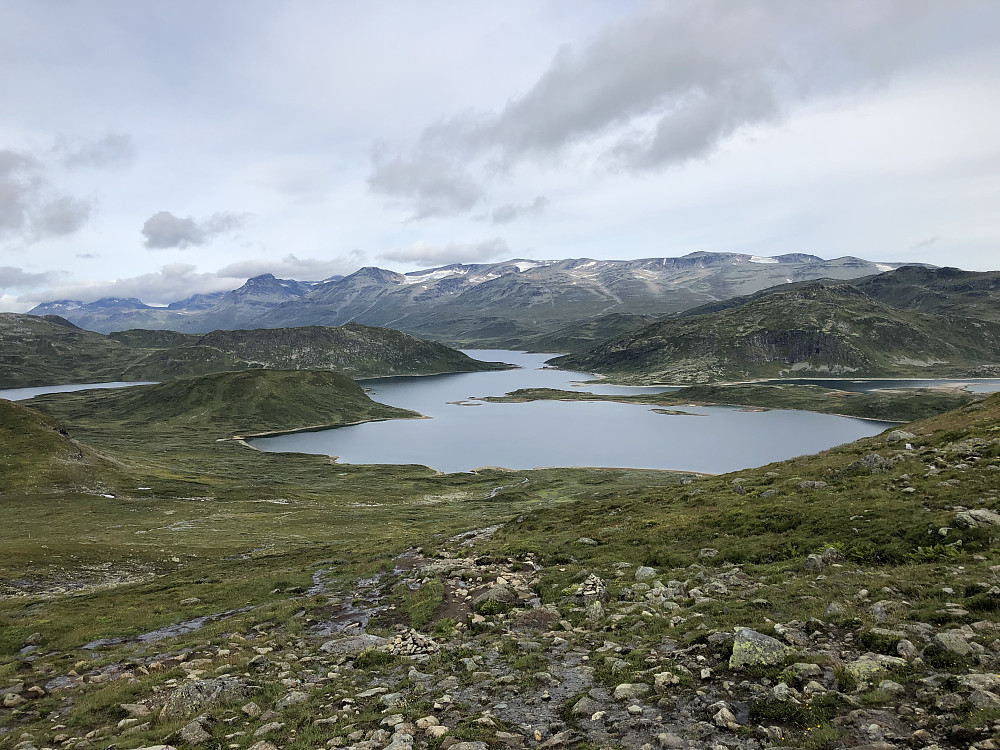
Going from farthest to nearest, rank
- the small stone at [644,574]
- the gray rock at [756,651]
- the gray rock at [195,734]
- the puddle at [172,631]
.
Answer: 1. the puddle at [172,631]
2. the small stone at [644,574]
3. the gray rock at [195,734]
4. the gray rock at [756,651]

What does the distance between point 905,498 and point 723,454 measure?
490ft

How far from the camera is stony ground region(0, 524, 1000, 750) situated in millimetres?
10844

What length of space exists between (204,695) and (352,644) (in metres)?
6.18

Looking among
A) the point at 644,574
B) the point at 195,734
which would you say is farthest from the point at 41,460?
the point at 644,574

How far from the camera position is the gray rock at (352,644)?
20.6 metres

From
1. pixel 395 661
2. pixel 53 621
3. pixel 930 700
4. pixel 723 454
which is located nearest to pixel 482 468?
pixel 723 454

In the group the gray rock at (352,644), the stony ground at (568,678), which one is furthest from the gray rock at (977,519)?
the gray rock at (352,644)

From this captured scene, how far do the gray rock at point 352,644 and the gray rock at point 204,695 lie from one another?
164 inches

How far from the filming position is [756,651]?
532 inches

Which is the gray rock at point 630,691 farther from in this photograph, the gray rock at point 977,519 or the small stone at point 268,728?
the gray rock at point 977,519

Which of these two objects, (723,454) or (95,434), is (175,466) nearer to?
(95,434)

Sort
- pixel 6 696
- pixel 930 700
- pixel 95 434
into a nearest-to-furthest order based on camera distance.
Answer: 1. pixel 930 700
2. pixel 6 696
3. pixel 95 434

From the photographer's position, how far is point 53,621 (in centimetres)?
2977

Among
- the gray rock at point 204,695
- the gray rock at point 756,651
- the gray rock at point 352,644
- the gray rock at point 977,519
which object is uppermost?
the gray rock at point 977,519
